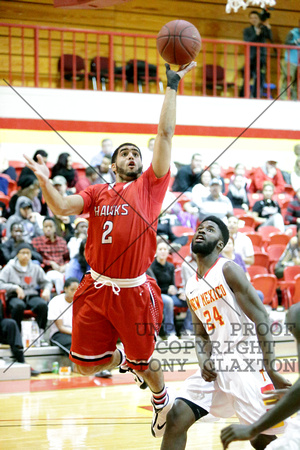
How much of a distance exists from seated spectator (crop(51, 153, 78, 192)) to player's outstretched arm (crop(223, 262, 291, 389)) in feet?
20.8

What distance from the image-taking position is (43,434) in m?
5.22

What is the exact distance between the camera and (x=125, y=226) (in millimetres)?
4266

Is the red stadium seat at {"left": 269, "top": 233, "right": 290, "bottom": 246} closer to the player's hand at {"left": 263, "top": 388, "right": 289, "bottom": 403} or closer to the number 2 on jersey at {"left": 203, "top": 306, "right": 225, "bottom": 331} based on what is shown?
the number 2 on jersey at {"left": 203, "top": 306, "right": 225, "bottom": 331}

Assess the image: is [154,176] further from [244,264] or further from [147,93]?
[147,93]

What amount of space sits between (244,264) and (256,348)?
4.85m

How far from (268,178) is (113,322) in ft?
27.0

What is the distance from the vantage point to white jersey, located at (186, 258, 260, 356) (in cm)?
398

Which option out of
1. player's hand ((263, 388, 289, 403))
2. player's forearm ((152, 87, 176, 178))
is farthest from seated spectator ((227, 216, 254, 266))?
player's hand ((263, 388, 289, 403))

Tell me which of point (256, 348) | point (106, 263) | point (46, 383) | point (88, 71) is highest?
point (88, 71)

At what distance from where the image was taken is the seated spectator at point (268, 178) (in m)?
12.1

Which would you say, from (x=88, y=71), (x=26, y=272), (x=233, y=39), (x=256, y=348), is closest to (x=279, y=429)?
(x=256, y=348)

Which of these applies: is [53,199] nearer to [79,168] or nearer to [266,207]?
[266,207]

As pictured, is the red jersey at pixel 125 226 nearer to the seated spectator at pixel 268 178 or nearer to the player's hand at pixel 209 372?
the player's hand at pixel 209 372

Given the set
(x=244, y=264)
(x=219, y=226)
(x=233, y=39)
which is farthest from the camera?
(x=233, y=39)
